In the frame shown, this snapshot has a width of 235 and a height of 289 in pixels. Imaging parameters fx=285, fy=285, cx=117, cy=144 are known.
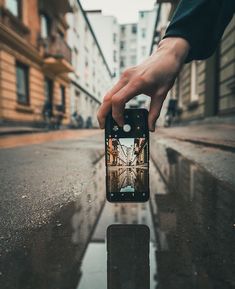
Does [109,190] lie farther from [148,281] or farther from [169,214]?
[148,281]

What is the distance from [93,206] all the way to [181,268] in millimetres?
511

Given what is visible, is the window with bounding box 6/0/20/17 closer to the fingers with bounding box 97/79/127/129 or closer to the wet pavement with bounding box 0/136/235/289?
the wet pavement with bounding box 0/136/235/289

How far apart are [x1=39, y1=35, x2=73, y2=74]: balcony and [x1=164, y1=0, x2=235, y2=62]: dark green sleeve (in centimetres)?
1242

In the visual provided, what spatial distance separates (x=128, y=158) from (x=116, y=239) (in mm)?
362

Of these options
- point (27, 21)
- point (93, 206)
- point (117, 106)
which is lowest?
point (93, 206)

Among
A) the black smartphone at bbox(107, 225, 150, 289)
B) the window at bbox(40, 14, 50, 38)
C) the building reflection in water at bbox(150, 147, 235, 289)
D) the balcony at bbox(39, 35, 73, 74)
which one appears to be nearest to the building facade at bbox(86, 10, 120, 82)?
the window at bbox(40, 14, 50, 38)

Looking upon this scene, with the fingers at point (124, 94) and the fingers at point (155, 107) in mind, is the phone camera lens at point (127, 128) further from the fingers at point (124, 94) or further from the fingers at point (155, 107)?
the fingers at point (124, 94)

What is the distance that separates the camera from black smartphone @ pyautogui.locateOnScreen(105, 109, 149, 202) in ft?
3.19

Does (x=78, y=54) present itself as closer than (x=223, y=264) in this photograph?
No

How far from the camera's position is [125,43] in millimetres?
47469

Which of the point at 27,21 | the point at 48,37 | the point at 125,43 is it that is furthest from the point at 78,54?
the point at 125,43

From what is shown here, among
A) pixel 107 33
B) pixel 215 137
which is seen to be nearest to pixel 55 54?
pixel 215 137

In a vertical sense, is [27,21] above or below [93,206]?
above

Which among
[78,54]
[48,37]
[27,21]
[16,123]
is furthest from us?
[78,54]
